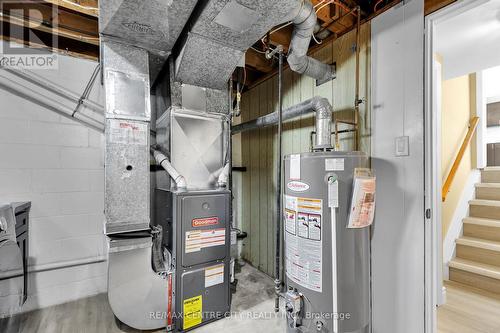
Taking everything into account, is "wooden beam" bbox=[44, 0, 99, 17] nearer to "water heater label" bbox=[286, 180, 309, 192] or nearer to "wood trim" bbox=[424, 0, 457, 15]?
"water heater label" bbox=[286, 180, 309, 192]

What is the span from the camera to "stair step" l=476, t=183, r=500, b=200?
3139 millimetres

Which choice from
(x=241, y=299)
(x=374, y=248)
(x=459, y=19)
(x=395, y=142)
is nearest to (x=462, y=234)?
(x=374, y=248)

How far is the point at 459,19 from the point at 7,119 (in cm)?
361

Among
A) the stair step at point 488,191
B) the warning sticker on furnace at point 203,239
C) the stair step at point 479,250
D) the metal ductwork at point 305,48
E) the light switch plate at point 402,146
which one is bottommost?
the stair step at point 479,250

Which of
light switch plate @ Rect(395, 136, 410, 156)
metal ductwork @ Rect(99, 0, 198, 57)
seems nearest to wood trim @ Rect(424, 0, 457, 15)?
light switch plate @ Rect(395, 136, 410, 156)

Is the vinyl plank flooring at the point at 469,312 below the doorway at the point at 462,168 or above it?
below

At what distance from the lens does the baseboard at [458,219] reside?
9.29ft

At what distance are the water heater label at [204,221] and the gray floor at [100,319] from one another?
0.83 m

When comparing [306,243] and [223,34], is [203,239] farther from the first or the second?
[223,34]

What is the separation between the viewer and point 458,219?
3.04 metres

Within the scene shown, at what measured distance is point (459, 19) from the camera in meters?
1.59

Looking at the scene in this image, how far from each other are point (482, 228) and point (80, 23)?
4790mm

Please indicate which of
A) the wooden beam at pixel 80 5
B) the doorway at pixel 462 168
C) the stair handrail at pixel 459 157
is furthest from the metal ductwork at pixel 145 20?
the stair handrail at pixel 459 157

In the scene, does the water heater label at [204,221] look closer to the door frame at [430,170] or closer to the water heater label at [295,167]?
the water heater label at [295,167]
